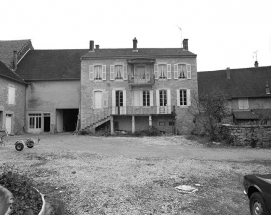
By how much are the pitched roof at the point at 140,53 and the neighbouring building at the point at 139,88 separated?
3.8 inches

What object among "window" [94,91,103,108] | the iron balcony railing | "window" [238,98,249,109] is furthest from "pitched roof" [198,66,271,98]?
"window" [94,91,103,108]

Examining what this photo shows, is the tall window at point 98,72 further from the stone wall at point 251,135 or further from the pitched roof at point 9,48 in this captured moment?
the stone wall at point 251,135

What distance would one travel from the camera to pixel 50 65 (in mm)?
24422

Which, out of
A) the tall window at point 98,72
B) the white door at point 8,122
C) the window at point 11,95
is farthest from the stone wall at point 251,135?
the window at point 11,95

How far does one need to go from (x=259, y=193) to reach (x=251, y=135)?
10264mm

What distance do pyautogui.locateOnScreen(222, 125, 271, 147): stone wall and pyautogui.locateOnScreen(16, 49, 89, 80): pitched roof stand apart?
1624 cm

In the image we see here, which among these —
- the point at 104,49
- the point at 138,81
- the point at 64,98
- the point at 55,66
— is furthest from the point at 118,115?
the point at 55,66

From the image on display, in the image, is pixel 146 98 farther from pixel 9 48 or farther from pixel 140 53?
pixel 9 48

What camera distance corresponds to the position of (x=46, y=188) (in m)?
4.93

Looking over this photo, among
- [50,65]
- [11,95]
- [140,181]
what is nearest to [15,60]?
[50,65]

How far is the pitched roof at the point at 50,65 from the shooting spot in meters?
23.0

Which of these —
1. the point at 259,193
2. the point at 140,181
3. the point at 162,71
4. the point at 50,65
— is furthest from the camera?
the point at 50,65

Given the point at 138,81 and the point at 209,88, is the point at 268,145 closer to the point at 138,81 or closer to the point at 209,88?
the point at 138,81

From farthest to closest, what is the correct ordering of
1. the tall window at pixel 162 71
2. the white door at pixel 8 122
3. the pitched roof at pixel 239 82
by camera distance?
the pitched roof at pixel 239 82 → the tall window at pixel 162 71 → the white door at pixel 8 122
